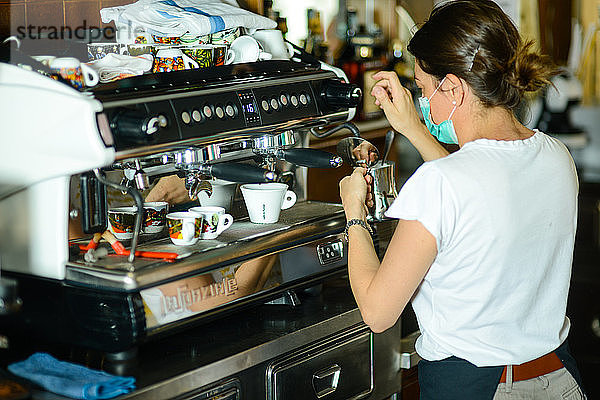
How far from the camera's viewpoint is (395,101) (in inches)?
63.2

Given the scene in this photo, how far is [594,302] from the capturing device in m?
3.30

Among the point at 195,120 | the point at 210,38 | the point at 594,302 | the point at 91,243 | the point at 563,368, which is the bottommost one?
the point at 594,302

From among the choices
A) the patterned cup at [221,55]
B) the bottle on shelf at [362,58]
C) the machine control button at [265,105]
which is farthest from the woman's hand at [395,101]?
the bottle on shelf at [362,58]

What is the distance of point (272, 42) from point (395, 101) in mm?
396

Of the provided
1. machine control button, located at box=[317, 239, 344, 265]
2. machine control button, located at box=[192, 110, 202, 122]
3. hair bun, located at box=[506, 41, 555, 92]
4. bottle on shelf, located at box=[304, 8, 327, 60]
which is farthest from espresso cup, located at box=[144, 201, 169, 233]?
bottle on shelf, located at box=[304, 8, 327, 60]

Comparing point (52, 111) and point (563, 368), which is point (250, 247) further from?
point (563, 368)

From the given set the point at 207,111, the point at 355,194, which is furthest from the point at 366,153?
the point at 207,111

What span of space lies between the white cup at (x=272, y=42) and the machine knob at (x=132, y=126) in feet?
1.95

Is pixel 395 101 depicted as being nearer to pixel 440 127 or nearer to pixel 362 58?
pixel 440 127

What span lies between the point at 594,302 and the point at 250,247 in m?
2.21

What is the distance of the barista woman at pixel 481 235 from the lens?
1.31 m

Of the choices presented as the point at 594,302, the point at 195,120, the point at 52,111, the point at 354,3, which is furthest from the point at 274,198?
the point at 594,302

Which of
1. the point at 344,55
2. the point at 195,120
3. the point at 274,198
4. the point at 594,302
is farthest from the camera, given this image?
the point at 594,302

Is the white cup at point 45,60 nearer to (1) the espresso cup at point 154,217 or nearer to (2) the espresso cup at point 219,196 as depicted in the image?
(1) the espresso cup at point 154,217
